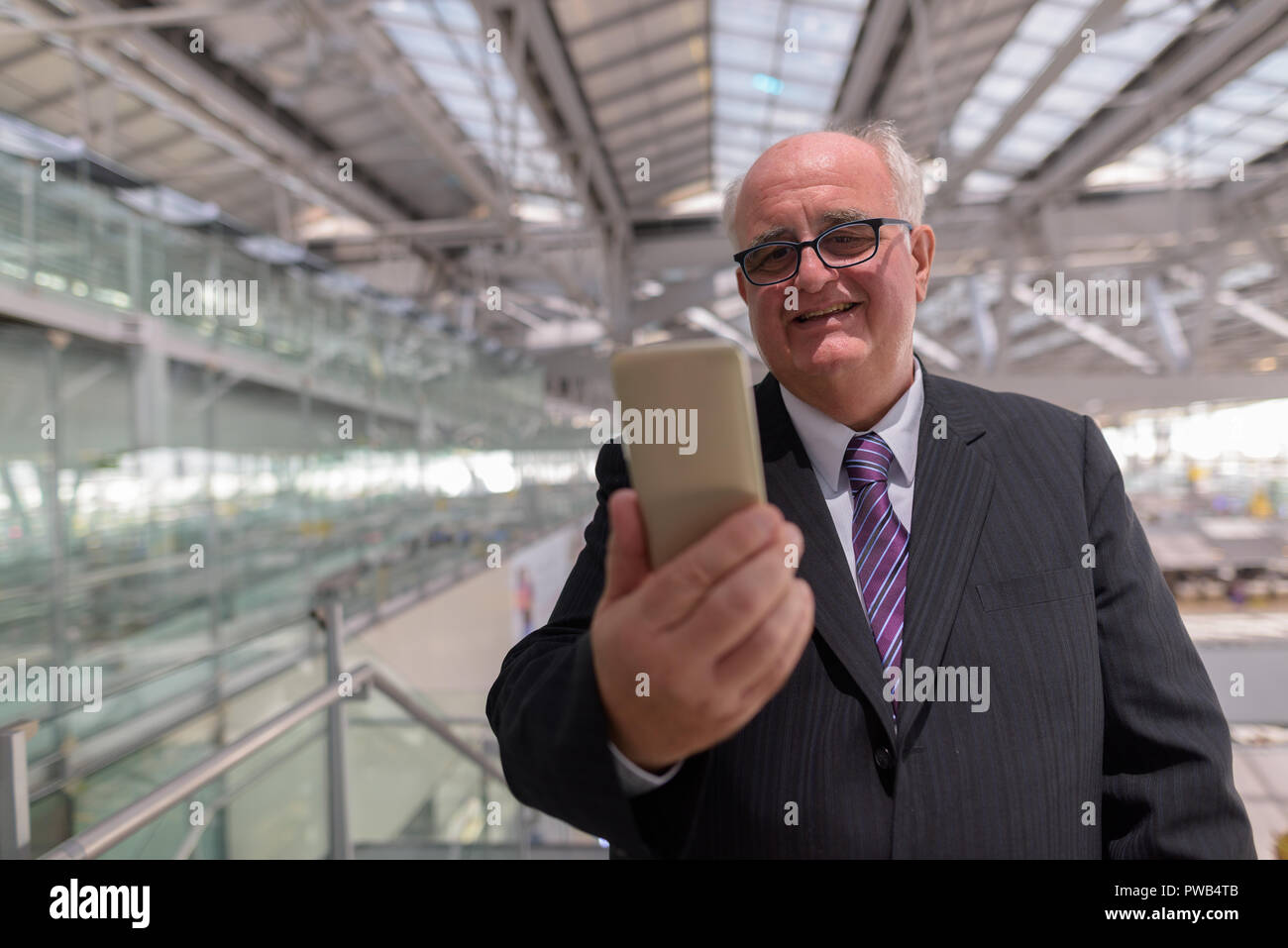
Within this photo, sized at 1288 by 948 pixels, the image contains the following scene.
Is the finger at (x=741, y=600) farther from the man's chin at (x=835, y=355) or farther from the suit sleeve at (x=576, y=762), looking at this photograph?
the man's chin at (x=835, y=355)

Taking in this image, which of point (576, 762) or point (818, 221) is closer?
point (576, 762)

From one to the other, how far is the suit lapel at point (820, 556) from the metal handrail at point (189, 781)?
124 centimetres

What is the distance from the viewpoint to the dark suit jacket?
1108 millimetres

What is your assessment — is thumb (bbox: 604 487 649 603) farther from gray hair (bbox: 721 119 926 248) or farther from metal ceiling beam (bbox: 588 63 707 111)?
metal ceiling beam (bbox: 588 63 707 111)

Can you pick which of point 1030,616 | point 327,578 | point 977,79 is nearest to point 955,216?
point 977,79

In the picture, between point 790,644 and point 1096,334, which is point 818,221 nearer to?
point 790,644

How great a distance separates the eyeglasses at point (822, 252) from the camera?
1.23m

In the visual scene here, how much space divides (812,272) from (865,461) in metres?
0.33

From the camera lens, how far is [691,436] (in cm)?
64

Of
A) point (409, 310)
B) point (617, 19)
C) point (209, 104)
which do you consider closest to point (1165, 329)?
point (617, 19)

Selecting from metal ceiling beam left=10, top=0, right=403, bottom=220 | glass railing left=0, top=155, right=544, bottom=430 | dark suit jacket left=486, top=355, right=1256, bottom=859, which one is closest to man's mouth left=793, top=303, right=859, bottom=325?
dark suit jacket left=486, top=355, right=1256, bottom=859

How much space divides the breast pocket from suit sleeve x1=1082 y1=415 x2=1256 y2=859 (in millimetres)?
75
